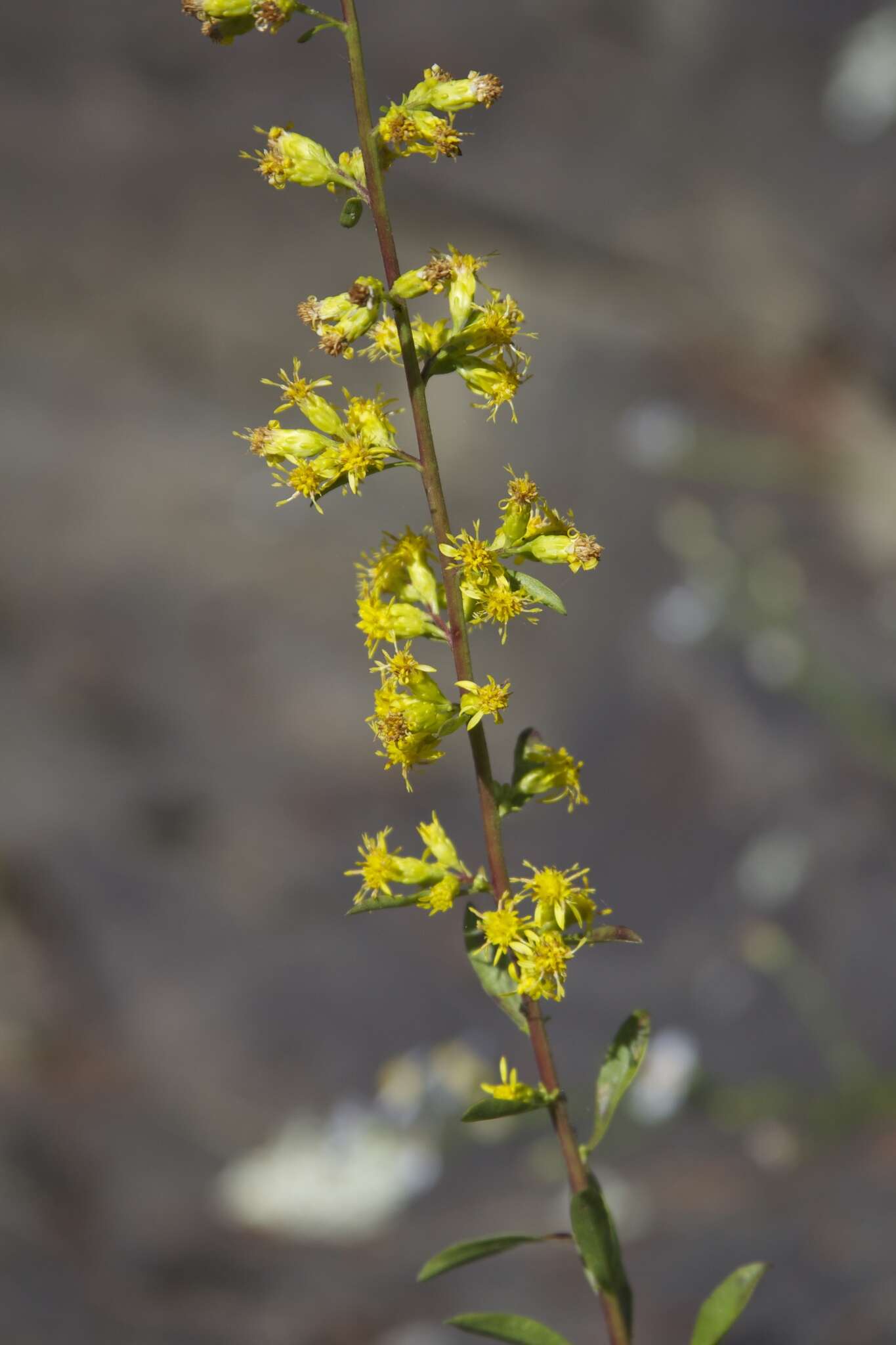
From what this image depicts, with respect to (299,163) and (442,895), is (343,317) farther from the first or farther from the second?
(442,895)

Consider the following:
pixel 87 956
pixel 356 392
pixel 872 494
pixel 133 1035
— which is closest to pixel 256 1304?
pixel 133 1035

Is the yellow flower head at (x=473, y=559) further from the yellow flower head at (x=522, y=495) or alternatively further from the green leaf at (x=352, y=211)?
the green leaf at (x=352, y=211)

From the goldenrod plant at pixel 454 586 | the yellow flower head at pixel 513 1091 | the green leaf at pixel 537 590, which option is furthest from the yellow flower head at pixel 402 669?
the yellow flower head at pixel 513 1091

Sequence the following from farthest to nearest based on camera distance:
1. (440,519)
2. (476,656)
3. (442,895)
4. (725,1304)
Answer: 1. (476,656)
2. (725,1304)
3. (442,895)
4. (440,519)

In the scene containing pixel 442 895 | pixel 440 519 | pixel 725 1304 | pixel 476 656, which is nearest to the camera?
pixel 440 519

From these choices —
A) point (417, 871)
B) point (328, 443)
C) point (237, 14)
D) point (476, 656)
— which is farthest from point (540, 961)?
point (476, 656)
